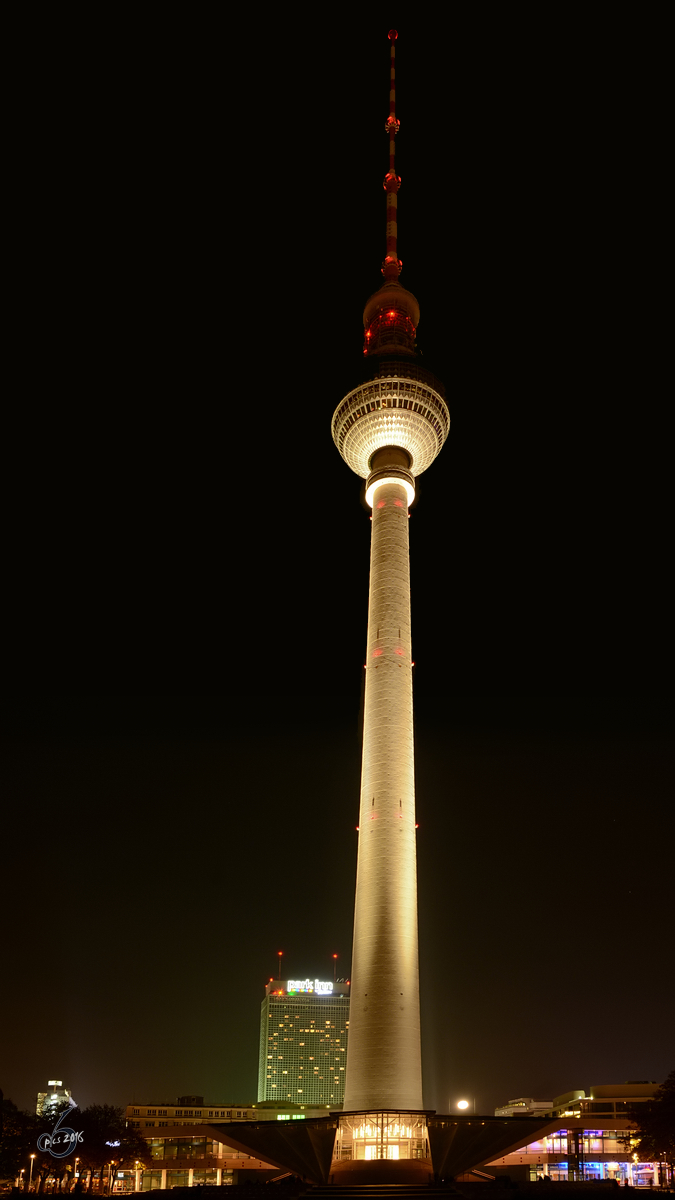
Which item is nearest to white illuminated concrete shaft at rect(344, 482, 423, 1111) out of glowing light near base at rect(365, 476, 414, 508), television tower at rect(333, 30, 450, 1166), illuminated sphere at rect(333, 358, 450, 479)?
television tower at rect(333, 30, 450, 1166)

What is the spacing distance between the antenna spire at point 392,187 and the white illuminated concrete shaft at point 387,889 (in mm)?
34112

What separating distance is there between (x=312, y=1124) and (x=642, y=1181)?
70061mm

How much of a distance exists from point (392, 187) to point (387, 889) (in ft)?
214

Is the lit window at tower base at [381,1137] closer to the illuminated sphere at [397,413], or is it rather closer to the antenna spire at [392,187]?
the illuminated sphere at [397,413]

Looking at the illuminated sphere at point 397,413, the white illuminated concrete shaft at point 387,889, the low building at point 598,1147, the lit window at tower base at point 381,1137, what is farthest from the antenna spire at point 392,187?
the low building at point 598,1147

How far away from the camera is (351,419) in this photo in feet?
269

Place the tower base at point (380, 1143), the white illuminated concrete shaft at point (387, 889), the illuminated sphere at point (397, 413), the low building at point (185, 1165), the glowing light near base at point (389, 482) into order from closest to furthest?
the tower base at point (380, 1143)
the white illuminated concrete shaft at point (387, 889)
the glowing light near base at point (389, 482)
the illuminated sphere at point (397, 413)
the low building at point (185, 1165)

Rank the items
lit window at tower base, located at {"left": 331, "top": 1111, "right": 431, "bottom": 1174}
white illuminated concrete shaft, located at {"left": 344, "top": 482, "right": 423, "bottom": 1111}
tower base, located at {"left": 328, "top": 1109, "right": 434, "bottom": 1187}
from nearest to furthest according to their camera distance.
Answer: tower base, located at {"left": 328, "top": 1109, "right": 434, "bottom": 1187}, lit window at tower base, located at {"left": 331, "top": 1111, "right": 431, "bottom": 1174}, white illuminated concrete shaft, located at {"left": 344, "top": 482, "right": 423, "bottom": 1111}

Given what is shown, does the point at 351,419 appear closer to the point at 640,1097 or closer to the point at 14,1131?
the point at 14,1131

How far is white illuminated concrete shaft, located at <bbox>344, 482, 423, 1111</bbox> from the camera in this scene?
56031mm

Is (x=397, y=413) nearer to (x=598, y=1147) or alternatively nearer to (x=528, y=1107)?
(x=598, y=1147)

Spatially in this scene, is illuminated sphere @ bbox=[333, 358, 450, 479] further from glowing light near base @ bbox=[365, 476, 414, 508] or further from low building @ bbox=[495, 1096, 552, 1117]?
low building @ bbox=[495, 1096, 552, 1117]

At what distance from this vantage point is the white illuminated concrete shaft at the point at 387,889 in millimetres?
56031

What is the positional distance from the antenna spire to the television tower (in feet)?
0.31
